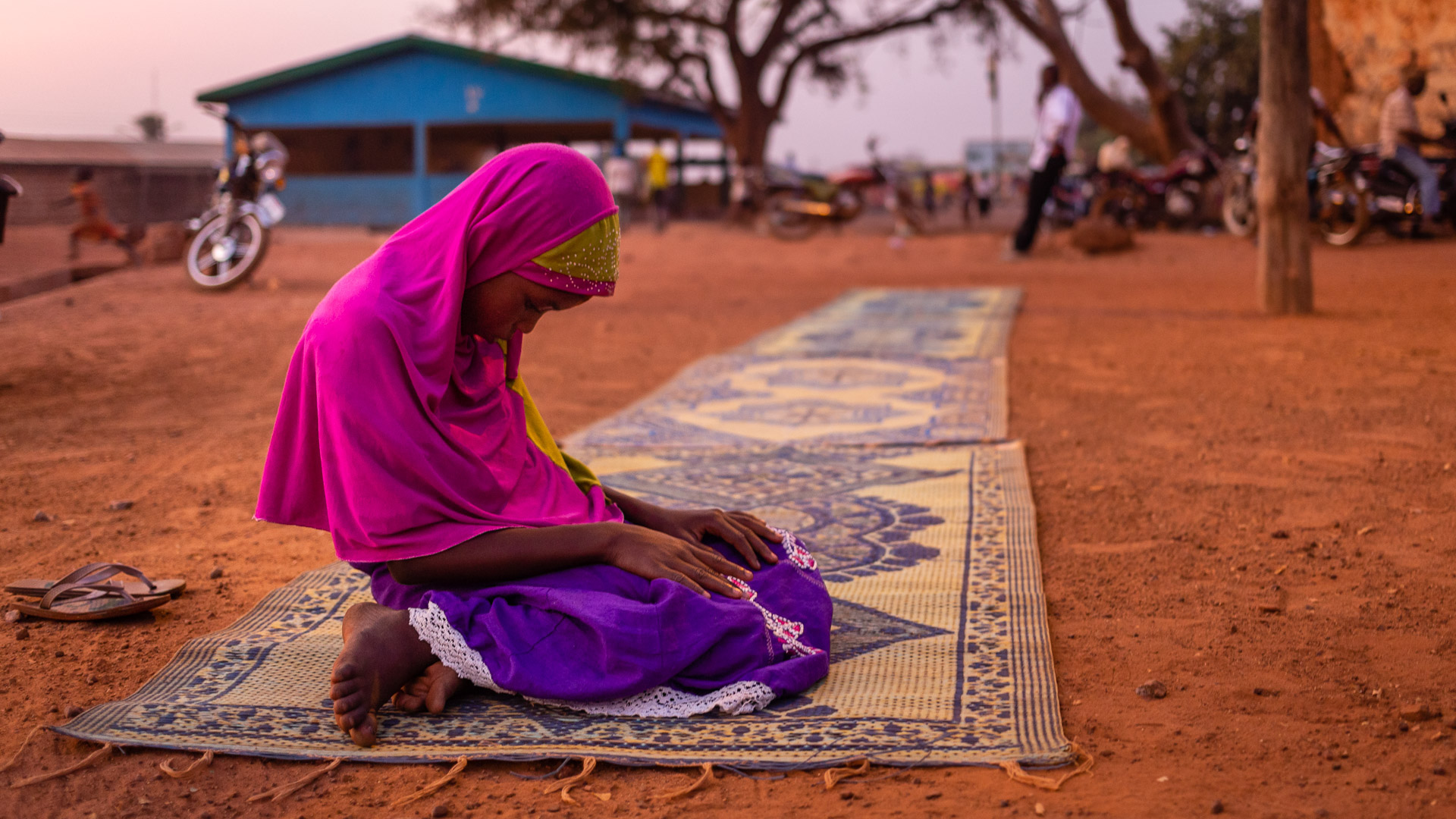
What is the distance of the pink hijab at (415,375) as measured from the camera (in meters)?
1.96

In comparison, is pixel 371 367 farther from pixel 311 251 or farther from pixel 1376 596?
pixel 311 251

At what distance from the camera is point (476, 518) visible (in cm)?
210

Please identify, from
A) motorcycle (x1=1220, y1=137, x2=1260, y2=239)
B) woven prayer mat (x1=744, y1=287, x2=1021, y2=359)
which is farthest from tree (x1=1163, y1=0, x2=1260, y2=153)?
woven prayer mat (x1=744, y1=287, x2=1021, y2=359)

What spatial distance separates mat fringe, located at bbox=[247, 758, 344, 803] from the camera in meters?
1.80

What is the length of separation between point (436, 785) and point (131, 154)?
22501 mm

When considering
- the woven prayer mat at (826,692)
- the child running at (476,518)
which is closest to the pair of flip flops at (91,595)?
the woven prayer mat at (826,692)

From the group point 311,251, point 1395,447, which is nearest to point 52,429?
point 1395,447

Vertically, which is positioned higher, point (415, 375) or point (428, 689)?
point (415, 375)

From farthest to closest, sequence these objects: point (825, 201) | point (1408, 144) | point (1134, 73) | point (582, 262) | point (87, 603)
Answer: point (825, 201), point (1134, 73), point (1408, 144), point (87, 603), point (582, 262)

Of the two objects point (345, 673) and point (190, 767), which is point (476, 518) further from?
point (190, 767)

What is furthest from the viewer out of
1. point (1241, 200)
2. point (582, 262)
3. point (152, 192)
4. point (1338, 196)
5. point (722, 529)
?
point (152, 192)

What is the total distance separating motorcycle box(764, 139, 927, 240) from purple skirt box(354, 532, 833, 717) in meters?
15.6

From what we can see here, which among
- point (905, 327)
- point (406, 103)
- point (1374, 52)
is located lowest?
point (905, 327)

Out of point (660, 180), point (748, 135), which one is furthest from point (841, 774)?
point (748, 135)
